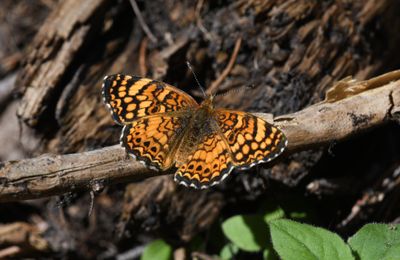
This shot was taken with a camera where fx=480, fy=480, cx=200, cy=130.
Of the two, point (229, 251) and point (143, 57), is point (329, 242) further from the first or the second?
point (143, 57)

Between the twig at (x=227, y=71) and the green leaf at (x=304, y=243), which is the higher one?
the twig at (x=227, y=71)

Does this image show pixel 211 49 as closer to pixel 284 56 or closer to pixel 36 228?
pixel 284 56

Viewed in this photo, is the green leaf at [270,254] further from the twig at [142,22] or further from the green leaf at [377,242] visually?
the twig at [142,22]

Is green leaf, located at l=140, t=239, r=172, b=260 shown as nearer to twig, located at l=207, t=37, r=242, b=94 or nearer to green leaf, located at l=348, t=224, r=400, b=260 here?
twig, located at l=207, t=37, r=242, b=94

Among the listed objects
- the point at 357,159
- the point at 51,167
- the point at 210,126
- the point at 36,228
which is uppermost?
the point at 51,167

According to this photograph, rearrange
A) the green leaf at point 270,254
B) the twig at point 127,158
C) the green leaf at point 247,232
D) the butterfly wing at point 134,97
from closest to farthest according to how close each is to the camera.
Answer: the twig at point 127,158 → the butterfly wing at point 134,97 → the green leaf at point 270,254 → the green leaf at point 247,232

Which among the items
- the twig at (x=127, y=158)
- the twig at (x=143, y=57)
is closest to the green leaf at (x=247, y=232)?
the twig at (x=127, y=158)

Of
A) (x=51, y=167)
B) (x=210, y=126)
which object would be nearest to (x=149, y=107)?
(x=210, y=126)
